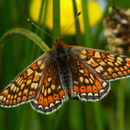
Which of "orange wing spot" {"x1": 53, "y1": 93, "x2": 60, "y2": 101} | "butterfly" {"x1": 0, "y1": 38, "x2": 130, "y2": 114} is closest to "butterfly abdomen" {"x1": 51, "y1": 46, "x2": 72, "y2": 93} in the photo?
"butterfly" {"x1": 0, "y1": 38, "x2": 130, "y2": 114}

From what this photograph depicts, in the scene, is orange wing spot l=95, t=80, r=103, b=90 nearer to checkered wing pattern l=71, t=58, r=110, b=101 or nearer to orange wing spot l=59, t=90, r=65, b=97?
checkered wing pattern l=71, t=58, r=110, b=101

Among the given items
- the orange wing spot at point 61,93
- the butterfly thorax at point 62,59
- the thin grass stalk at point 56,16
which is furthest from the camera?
the butterfly thorax at point 62,59

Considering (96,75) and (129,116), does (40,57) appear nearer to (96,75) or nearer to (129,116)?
(96,75)

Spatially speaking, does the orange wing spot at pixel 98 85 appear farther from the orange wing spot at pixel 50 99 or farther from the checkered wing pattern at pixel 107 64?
the orange wing spot at pixel 50 99

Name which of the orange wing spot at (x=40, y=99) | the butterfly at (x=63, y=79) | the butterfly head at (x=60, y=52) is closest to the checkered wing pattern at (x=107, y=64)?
the butterfly at (x=63, y=79)

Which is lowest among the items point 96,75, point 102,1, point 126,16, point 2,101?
point 2,101

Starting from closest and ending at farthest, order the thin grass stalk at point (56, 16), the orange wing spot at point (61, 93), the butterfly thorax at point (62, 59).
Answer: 1. the thin grass stalk at point (56, 16)
2. the orange wing spot at point (61, 93)
3. the butterfly thorax at point (62, 59)

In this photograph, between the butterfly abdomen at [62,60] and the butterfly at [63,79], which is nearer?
the butterfly at [63,79]

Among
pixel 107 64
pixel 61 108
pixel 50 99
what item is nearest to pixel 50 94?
pixel 50 99

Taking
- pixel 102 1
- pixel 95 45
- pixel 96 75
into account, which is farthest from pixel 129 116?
pixel 102 1
